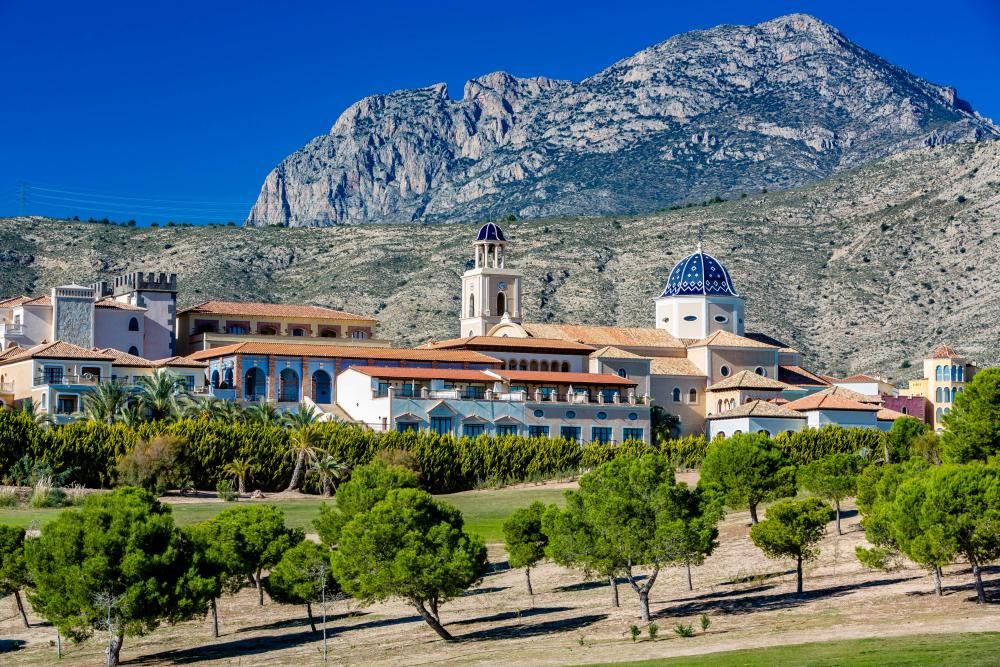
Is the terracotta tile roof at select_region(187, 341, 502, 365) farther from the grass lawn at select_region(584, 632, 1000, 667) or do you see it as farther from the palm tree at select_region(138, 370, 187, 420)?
the grass lawn at select_region(584, 632, 1000, 667)

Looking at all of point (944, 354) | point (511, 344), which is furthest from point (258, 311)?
point (944, 354)

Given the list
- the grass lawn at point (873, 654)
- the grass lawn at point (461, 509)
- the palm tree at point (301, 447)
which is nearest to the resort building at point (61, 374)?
the palm tree at point (301, 447)

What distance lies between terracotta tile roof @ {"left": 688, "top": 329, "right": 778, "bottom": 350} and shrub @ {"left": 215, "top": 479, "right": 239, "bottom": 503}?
38763mm

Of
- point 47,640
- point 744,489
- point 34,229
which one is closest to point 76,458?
point 47,640

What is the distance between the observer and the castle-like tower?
117 metres

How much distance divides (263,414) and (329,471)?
668cm

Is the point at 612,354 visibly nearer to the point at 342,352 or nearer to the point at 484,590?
the point at 342,352

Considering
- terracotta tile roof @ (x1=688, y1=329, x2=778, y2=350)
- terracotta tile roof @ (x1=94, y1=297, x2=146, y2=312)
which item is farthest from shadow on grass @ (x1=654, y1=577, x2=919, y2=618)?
terracotta tile roof @ (x1=94, y1=297, x2=146, y2=312)

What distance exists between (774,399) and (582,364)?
1222cm

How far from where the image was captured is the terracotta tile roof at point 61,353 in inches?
3568

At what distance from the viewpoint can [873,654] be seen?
42.5m

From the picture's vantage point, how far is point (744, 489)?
7169cm

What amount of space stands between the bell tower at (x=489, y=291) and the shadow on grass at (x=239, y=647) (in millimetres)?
60738

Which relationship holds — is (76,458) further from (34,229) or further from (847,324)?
(34,229)
